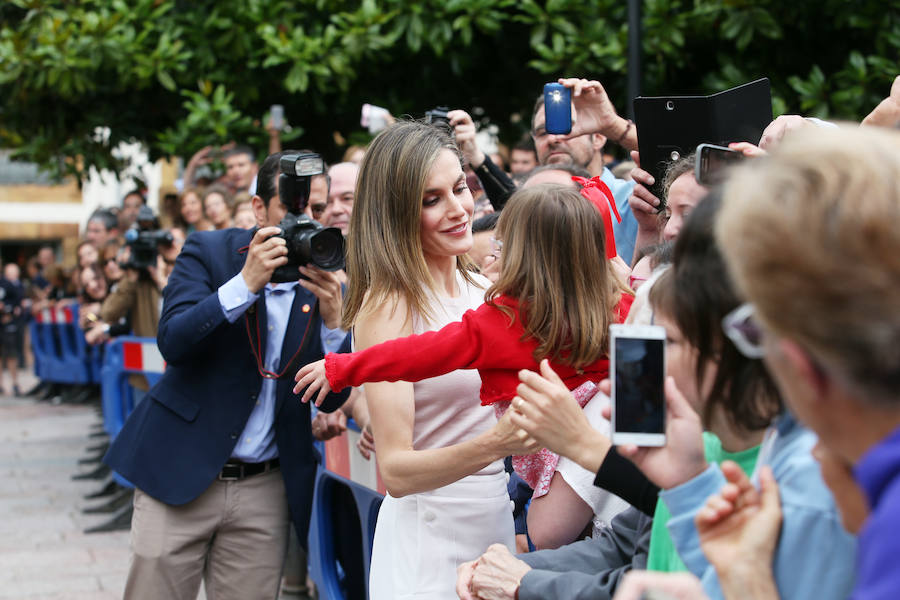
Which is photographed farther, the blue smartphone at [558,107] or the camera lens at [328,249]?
the blue smartphone at [558,107]

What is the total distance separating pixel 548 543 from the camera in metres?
2.41

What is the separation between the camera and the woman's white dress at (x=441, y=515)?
2.57 metres

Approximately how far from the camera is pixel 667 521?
1.59 m

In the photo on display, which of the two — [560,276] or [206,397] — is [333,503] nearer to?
[206,397]

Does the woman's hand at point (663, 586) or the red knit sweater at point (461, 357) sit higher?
the red knit sweater at point (461, 357)

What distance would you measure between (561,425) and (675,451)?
298mm

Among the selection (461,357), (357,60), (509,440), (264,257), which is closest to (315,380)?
(461,357)

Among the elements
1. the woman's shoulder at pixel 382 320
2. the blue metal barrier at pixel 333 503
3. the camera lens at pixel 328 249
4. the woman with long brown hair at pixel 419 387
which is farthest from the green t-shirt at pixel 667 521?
the blue metal barrier at pixel 333 503

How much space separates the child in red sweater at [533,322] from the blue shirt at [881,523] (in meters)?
1.31

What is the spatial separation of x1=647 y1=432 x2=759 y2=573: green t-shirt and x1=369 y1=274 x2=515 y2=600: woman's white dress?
893 mm

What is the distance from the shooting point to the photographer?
332 centimetres

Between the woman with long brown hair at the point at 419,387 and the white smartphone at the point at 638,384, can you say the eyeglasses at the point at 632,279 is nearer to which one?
the woman with long brown hair at the point at 419,387

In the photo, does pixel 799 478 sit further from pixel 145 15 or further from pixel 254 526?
pixel 145 15

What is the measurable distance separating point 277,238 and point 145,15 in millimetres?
5648
